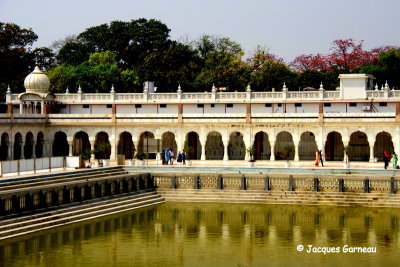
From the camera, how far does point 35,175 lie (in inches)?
1452

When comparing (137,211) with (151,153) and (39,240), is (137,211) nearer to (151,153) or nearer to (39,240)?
(39,240)

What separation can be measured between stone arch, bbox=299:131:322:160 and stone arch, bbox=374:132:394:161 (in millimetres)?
4721

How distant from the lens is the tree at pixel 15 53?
75.0 meters

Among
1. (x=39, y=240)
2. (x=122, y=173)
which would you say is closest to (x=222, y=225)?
(x=39, y=240)

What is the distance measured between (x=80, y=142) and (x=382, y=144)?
24.7m

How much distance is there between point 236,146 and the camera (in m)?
56.4

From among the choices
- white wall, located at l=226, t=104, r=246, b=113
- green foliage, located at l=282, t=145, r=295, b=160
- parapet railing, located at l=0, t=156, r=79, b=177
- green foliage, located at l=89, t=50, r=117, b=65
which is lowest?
parapet railing, located at l=0, t=156, r=79, b=177

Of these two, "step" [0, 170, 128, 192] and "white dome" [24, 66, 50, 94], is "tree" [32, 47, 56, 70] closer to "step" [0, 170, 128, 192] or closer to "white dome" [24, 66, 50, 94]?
"white dome" [24, 66, 50, 94]

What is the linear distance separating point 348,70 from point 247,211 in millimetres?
51167

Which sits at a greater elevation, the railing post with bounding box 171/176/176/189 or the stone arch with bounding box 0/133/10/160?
the stone arch with bounding box 0/133/10/160

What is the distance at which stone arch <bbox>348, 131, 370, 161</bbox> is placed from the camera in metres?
53.5

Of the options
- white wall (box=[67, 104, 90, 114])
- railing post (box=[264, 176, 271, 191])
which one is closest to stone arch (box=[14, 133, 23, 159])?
white wall (box=[67, 104, 90, 114])

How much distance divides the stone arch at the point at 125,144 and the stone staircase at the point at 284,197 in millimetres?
15807
